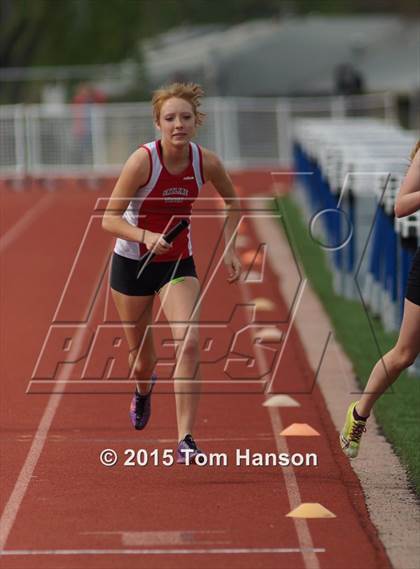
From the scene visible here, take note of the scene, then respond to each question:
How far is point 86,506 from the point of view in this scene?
7809 millimetres

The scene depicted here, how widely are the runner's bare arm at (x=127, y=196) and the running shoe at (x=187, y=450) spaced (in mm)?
975

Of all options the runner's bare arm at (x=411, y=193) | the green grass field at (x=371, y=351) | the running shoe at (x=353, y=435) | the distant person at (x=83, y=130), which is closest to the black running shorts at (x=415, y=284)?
the runner's bare arm at (x=411, y=193)

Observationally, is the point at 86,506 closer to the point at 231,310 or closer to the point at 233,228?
the point at 233,228

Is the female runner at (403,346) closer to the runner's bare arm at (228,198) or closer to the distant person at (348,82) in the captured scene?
the runner's bare arm at (228,198)

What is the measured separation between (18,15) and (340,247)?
109 feet

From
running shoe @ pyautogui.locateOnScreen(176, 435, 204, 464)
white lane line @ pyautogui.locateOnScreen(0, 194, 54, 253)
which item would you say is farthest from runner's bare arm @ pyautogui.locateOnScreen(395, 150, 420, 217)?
white lane line @ pyautogui.locateOnScreen(0, 194, 54, 253)

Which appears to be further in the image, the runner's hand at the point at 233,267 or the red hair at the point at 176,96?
the runner's hand at the point at 233,267

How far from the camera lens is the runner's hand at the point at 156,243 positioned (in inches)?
324

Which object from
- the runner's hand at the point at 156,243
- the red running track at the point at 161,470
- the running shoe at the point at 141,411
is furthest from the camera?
the running shoe at the point at 141,411

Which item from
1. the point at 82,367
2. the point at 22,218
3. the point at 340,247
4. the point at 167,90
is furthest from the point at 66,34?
the point at 167,90

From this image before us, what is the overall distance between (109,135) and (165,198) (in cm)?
2793

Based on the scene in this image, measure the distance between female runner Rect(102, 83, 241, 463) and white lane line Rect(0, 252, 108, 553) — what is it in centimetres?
81

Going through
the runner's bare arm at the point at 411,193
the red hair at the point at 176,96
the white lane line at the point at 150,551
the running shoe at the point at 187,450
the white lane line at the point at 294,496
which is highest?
the red hair at the point at 176,96

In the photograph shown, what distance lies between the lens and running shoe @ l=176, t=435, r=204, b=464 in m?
8.54
